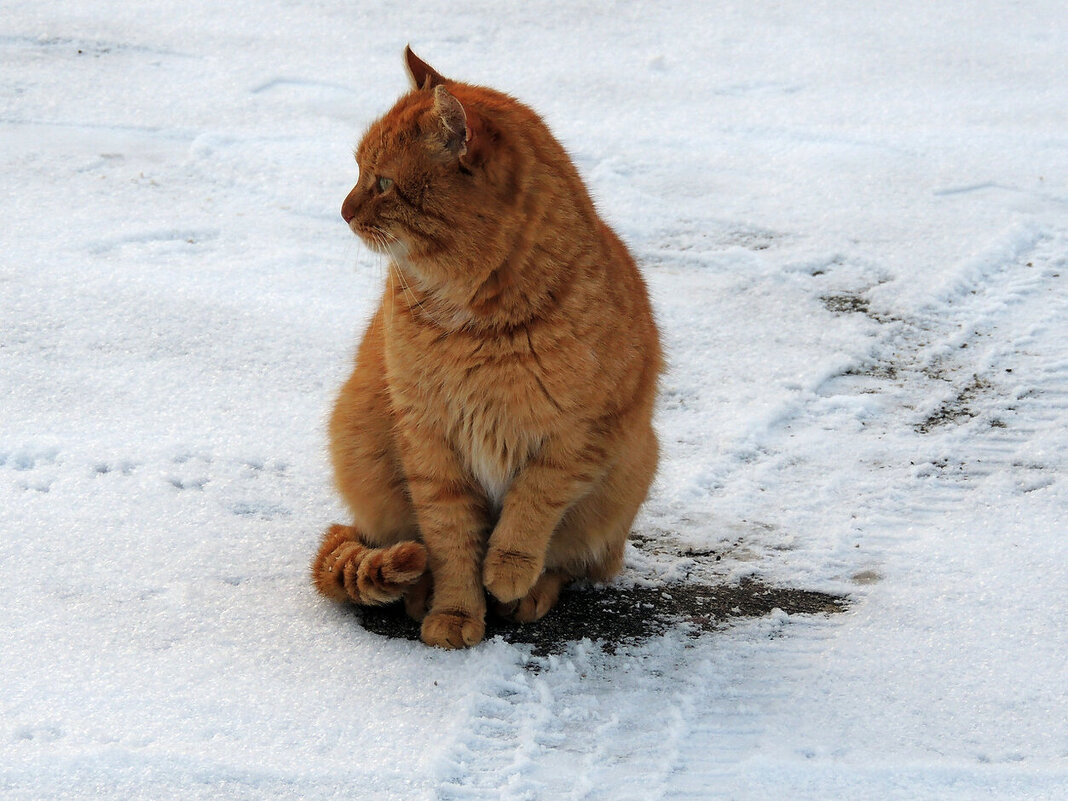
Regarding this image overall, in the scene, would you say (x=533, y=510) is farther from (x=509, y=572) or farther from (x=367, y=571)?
(x=367, y=571)

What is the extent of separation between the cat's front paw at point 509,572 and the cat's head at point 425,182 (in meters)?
0.77

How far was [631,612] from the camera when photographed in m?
3.03

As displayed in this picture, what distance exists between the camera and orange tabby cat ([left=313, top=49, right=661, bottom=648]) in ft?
8.39

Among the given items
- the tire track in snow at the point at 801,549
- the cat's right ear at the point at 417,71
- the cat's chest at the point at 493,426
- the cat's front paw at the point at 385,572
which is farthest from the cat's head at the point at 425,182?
the tire track in snow at the point at 801,549

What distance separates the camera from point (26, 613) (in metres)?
2.68

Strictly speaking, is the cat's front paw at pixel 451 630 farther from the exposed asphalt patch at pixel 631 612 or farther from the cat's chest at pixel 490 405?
the cat's chest at pixel 490 405

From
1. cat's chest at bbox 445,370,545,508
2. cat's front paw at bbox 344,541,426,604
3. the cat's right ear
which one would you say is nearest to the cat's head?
the cat's right ear

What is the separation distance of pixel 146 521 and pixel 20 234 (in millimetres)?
2165

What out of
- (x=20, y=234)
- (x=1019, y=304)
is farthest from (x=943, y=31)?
(x=20, y=234)

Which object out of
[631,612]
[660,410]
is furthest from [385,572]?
[660,410]

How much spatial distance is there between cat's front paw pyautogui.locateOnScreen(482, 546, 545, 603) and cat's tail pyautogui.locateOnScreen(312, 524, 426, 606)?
17cm

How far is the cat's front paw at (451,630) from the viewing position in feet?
9.04

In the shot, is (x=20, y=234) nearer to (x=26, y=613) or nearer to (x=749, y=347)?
(x=26, y=613)

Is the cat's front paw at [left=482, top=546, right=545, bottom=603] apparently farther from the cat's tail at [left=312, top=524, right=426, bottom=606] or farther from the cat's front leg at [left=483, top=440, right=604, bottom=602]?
the cat's tail at [left=312, top=524, right=426, bottom=606]
